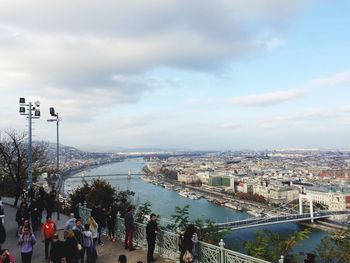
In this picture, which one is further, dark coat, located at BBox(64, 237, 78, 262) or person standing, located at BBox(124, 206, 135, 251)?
person standing, located at BBox(124, 206, 135, 251)

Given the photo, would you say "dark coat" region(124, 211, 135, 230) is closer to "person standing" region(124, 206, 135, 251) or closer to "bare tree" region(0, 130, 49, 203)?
"person standing" region(124, 206, 135, 251)

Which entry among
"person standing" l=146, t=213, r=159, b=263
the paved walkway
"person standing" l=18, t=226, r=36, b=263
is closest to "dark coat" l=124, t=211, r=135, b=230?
the paved walkway

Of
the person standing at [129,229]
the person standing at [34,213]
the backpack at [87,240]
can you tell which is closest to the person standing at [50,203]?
the person standing at [34,213]

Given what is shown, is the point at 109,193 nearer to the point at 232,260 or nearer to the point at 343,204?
the point at 232,260

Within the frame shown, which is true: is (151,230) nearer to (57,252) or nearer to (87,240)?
(87,240)

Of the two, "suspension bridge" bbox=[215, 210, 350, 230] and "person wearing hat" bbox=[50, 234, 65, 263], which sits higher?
"person wearing hat" bbox=[50, 234, 65, 263]

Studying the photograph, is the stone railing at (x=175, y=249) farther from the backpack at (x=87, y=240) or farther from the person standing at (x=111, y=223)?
the backpack at (x=87, y=240)
